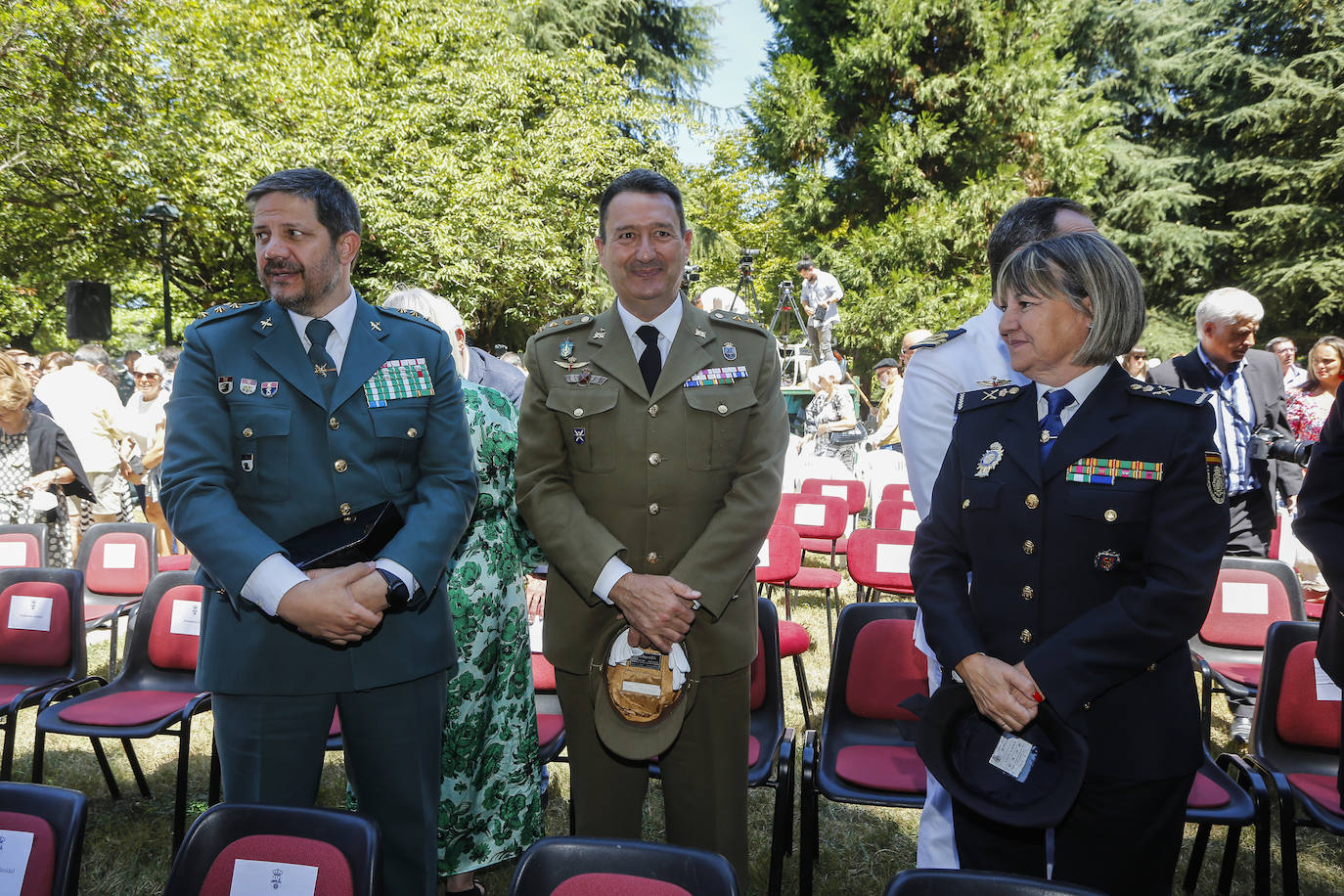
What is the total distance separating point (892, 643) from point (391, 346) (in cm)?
195

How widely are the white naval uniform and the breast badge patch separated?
0.57m

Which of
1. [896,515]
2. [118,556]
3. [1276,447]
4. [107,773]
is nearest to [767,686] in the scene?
[1276,447]

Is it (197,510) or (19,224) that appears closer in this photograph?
(197,510)

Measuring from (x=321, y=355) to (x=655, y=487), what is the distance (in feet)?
2.78

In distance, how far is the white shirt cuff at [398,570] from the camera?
6.31ft

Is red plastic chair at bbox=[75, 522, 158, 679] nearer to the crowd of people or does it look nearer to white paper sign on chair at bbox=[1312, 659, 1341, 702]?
the crowd of people

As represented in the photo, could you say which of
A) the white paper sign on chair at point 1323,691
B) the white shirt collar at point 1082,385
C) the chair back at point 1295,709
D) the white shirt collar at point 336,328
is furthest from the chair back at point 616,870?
the white paper sign on chair at point 1323,691

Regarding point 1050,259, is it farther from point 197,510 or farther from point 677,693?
point 197,510

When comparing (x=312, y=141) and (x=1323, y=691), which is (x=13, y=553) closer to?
(x=1323, y=691)

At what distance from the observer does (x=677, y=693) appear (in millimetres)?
2064

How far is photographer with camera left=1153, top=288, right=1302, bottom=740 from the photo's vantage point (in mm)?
3887

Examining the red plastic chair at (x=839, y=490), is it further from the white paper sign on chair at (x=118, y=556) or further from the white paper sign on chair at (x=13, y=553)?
the white paper sign on chair at (x=13, y=553)

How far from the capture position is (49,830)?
158 cm

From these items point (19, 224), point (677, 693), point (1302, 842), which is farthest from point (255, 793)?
point (19, 224)
